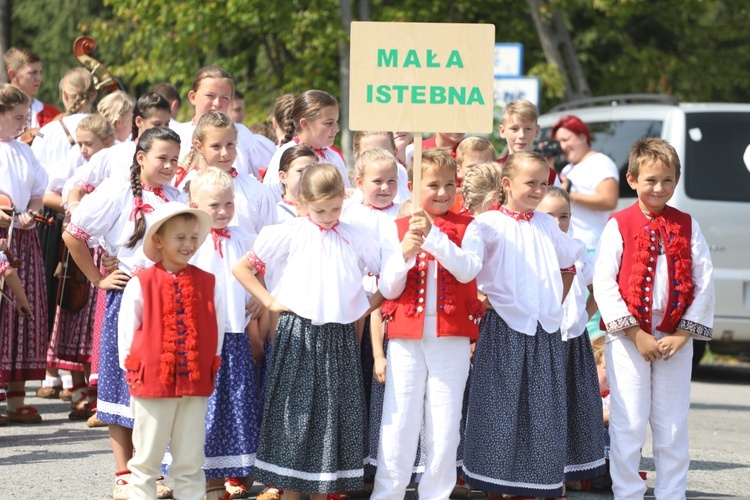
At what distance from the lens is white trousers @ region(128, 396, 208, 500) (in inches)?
228

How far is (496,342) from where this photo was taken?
6410 millimetres

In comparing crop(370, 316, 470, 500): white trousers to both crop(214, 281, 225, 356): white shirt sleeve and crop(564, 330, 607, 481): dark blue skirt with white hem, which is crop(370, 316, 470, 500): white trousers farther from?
crop(564, 330, 607, 481): dark blue skirt with white hem

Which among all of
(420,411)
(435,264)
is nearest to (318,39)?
(435,264)

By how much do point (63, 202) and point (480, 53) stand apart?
356cm

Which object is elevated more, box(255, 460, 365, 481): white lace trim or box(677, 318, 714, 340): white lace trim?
box(677, 318, 714, 340): white lace trim

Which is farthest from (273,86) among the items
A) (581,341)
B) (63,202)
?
(581,341)

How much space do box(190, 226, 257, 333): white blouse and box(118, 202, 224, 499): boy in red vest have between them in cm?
48

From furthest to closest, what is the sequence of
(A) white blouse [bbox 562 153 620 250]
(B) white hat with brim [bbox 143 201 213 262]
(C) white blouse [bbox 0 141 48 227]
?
(A) white blouse [bbox 562 153 620 250], (C) white blouse [bbox 0 141 48 227], (B) white hat with brim [bbox 143 201 213 262]

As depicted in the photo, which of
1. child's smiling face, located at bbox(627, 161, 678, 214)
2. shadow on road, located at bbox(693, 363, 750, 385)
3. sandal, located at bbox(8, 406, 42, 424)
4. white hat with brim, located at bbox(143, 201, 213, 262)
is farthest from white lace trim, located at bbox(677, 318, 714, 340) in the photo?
shadow on road, located at bbox(693, 363, 750, 385)

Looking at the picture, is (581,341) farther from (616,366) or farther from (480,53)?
(480,53)

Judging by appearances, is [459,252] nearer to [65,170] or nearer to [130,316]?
[130,316]

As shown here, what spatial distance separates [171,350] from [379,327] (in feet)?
3.49

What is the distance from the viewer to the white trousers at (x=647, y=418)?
6344mm

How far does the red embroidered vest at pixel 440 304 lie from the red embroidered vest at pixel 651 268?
0.75 meters
